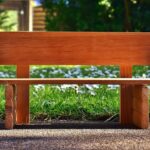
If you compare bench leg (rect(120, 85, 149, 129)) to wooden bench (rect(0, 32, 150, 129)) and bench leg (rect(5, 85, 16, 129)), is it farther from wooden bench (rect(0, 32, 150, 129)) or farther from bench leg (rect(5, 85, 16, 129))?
bench leg (rect(5, 85, 16, 129))

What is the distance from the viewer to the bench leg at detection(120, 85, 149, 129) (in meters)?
5.02

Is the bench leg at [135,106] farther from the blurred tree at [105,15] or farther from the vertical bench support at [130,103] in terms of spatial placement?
the blurred tree at [105,15]

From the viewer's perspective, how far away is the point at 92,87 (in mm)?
6738

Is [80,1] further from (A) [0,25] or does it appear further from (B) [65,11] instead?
(A) [0,25]

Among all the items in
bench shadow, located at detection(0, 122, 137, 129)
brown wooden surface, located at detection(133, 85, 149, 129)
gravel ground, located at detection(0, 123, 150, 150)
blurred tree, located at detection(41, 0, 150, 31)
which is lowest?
gravel ground, located at detection(0, 123, 150, 150)

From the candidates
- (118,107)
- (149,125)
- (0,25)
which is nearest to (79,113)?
(118,107)

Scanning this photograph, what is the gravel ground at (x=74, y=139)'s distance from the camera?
4246 millimetres

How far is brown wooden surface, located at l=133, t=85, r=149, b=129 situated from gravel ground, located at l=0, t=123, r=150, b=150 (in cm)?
10

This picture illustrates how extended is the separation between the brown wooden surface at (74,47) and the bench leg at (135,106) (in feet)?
1.01

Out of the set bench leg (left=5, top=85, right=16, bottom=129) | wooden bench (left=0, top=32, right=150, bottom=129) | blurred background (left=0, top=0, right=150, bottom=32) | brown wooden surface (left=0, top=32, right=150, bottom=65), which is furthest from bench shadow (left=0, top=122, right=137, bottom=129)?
blurred background (left=0, top=0, right=150, bottom=32)

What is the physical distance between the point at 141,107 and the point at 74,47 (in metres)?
1.02

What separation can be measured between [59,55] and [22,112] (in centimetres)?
66

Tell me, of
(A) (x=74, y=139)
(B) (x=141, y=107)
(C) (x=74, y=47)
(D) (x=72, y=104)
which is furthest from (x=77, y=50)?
(A) (x=74, y=139)

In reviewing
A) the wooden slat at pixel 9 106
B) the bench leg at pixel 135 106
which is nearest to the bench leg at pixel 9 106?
the wooden slat at pixel 9 106
